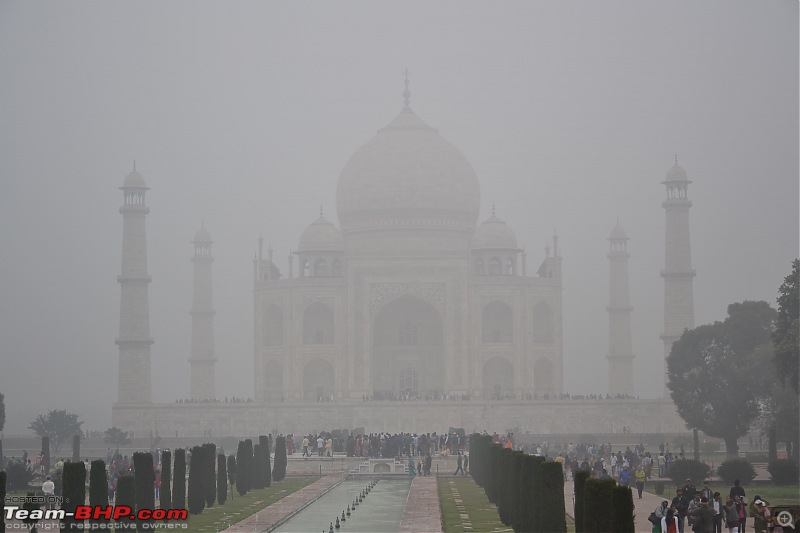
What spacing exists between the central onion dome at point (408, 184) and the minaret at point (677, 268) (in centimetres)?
712

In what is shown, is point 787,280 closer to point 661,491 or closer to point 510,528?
point 661,491

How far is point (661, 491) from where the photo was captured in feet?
71.4

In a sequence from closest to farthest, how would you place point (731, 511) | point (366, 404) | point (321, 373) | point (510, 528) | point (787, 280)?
point (731, 511) < point (510, 528) < point (787, 280) < point (366, 404) < point (321, 373)

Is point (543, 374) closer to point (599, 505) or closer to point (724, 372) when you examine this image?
point (724, 372)

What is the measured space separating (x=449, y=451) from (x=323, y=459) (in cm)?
290

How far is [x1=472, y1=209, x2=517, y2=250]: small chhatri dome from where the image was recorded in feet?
145

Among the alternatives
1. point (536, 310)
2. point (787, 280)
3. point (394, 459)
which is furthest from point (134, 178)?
point (787, 280)

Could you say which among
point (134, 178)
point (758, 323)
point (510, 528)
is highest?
point (134, 178)

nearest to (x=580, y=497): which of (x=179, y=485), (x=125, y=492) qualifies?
(x=125, y=492)

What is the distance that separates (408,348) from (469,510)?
2421cm

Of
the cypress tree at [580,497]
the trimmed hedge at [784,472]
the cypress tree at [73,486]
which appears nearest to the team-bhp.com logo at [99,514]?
the cypress tree at [73,486]

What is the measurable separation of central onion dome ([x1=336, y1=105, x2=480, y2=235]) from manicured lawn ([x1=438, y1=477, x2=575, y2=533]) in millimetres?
19828

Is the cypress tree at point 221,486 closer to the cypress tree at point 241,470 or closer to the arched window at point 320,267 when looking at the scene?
the cypress tree at point 241,470

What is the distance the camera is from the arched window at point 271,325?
143 feet
